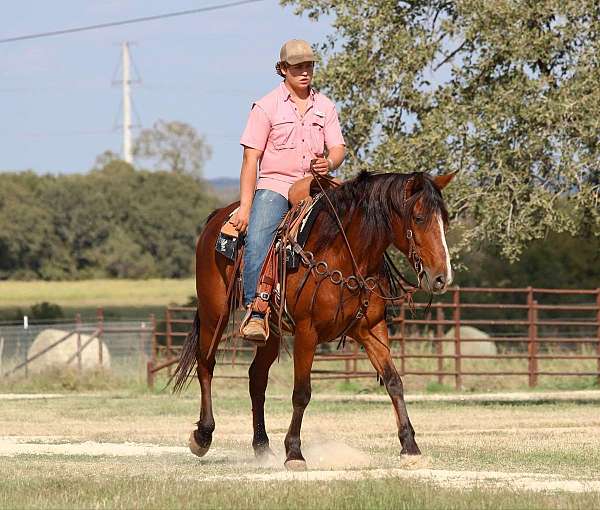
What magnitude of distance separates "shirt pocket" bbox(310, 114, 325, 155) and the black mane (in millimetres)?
469

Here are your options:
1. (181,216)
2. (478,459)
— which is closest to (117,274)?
(181,216)

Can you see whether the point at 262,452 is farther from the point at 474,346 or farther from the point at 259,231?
the point at 474,346

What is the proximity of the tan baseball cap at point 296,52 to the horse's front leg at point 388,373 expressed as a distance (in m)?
2.07

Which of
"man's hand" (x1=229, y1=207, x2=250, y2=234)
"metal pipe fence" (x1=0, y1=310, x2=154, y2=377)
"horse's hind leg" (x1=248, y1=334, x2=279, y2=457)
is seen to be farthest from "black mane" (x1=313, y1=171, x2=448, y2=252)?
"metal pipe fence" (x1=0, y1=310, x2=154, y2=377)

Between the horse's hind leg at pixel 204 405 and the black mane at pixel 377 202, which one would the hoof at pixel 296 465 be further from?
the black mane at pixel 377 202

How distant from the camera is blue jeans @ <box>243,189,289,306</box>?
35.7ft

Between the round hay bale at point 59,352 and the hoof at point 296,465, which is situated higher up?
the hoof at point 296,465

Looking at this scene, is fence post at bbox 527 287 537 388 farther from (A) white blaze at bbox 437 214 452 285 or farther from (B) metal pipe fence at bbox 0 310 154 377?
(A) white blaze at bbox 437 214 452 285

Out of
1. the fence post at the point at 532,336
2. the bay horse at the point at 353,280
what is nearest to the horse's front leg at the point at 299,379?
the bay horse at the point at 353,280

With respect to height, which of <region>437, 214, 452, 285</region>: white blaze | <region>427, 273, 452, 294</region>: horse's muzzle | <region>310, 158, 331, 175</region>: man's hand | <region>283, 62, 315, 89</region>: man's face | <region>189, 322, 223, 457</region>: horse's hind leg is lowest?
<region>189, 322, 223, 457</region>: horse's hind leg

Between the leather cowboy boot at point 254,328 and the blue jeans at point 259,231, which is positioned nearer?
the leather cowboy boot at point 254,328

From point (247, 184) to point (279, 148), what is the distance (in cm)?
37

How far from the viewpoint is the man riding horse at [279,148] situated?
10.9m

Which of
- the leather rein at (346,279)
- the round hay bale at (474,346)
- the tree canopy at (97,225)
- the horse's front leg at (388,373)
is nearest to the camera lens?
the horse's front leg at (388,373)
